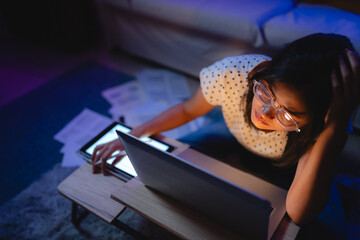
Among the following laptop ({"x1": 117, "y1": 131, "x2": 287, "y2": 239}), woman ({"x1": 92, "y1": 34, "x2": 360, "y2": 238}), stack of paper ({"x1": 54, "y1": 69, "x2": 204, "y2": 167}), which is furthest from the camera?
stack of paper ({"x1": 54, "y1": 69, "x2": 204, "y2": 167})

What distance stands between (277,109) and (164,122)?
477mm

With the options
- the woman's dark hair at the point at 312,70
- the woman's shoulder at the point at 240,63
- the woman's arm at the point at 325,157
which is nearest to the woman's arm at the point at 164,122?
the woman's shoulder at the point at 240,63

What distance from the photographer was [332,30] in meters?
1.56

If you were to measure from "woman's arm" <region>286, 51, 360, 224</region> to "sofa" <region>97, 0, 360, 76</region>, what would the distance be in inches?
27.6

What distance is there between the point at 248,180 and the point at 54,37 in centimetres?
247

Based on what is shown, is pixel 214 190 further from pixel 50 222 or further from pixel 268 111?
pixel 50 222

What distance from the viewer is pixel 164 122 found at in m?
1.13

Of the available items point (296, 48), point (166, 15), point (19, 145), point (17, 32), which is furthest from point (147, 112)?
point (17, 32)

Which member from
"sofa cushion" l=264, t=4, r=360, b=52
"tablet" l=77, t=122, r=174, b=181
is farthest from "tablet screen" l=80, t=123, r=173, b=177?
"sofa cushion" l=264, t=4, r=360, b=52

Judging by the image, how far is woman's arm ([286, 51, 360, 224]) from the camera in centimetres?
69

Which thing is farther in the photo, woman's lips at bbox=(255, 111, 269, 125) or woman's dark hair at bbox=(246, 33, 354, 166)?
woman's lips at bbox=(255, 111, 269, 125)

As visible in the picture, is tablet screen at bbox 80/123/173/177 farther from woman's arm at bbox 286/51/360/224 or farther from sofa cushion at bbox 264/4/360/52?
sofa cushion at bbox 264/4/360/52

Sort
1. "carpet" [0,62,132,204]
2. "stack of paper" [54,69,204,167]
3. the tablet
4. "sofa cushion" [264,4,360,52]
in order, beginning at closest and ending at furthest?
the tablet
"sofa cushion" [264,4,360,52]
"carpet" [0,62,132,204]
"stack of paper" [54,69,204,167]

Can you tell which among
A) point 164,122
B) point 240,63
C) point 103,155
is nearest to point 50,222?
point 103,155
